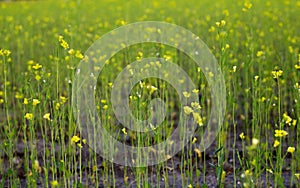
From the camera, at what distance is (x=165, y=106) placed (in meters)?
3.67

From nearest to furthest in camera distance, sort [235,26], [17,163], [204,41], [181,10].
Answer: [17,163]
[204,41]
[235,26]
[181,10]

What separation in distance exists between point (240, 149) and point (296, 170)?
55cm

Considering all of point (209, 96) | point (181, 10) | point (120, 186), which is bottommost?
point (120, 186)

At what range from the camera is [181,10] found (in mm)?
9023

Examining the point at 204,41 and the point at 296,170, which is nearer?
the point at 296,170

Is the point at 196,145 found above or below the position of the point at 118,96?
below

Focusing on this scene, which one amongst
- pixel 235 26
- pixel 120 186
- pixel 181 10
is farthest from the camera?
pixel 181 10

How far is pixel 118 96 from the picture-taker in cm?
465

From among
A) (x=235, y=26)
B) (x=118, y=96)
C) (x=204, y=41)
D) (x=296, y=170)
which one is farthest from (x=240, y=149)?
(x=235, y=26)

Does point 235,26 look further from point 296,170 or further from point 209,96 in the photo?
point 296,170

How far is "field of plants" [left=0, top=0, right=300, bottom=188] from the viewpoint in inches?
106

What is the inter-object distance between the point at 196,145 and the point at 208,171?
438mm

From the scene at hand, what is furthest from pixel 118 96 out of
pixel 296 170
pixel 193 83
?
pixel 296 170

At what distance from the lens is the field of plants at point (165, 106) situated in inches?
106
